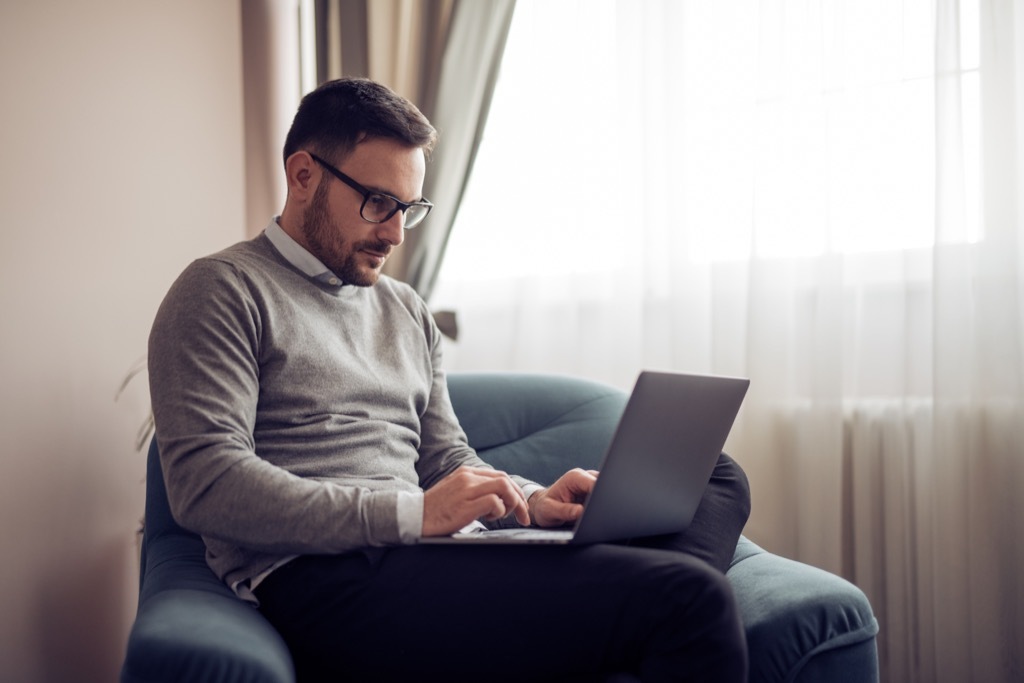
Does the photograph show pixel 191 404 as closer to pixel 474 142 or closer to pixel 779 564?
pixel 779 564

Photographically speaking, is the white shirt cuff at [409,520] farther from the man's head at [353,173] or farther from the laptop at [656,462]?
the man's head at [353,173]

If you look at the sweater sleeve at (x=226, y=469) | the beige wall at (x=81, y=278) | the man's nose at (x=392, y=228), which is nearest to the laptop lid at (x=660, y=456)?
the sweater sleeve at (x=226, y=469)

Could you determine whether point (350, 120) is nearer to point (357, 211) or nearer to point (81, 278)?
point (357, 211)

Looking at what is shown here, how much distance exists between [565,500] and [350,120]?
700 mm

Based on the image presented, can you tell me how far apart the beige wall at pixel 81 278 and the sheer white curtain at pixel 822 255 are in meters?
0.90

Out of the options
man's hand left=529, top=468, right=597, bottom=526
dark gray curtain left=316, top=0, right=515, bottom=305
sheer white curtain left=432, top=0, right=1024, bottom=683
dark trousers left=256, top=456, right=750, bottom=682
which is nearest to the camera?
dark trousers left=256, top=456, right=750, bottom=682

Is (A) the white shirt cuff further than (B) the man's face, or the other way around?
(B) the man's face

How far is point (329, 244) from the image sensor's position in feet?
4.75

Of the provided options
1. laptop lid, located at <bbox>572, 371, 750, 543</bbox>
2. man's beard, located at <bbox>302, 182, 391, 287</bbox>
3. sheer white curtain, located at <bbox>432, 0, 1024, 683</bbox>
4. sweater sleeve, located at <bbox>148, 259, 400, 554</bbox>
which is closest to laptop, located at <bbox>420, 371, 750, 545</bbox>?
laptop lid, located at <bbox>572, 371, 750, 543</bbox>

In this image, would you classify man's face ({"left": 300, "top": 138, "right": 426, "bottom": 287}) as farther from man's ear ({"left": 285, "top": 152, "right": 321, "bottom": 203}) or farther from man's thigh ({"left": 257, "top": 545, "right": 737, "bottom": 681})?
man's thigh ({"left": 257, "top": 545, "right": 737, "bottom": 681})

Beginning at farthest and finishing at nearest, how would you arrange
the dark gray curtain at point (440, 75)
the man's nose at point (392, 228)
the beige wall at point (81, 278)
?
1. the dark gray curtain at point (440, 75)
2. the beige wall at point (81, 278)
3. the man's nose at point (392, 228)

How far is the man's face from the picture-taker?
4.68 ft

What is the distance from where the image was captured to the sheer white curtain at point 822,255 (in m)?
1.86

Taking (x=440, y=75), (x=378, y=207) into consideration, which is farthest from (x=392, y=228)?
(x=440, y=75)
